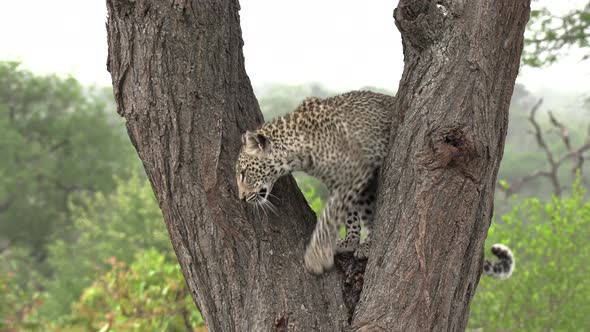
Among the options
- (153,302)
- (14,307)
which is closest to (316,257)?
(153,302)

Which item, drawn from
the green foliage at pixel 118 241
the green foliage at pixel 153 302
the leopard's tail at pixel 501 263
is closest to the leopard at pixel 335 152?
the leopard's tail at pixel 501 263

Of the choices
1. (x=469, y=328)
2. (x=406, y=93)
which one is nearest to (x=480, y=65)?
(x=406, y=93)

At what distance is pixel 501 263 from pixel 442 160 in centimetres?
240

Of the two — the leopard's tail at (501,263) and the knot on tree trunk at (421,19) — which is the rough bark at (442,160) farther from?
the leopard's tail at (501,263)

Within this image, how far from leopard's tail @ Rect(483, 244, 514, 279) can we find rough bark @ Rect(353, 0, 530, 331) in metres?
1.96

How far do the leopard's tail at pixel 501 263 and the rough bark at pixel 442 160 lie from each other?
1957 mm

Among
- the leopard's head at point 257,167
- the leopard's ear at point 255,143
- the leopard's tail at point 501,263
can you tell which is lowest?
the leopard's tail at point 501,263

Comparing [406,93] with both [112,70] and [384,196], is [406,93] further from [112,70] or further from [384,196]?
[112,70]

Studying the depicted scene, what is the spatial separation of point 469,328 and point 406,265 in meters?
8.22

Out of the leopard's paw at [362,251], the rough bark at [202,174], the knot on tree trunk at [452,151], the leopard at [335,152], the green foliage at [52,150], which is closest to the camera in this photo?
the knot on tree trunk at [452,151]

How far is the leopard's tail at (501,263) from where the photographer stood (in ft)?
19.1

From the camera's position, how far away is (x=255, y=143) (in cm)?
455

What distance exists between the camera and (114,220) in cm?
2728

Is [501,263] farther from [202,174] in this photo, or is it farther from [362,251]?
[202,174]
